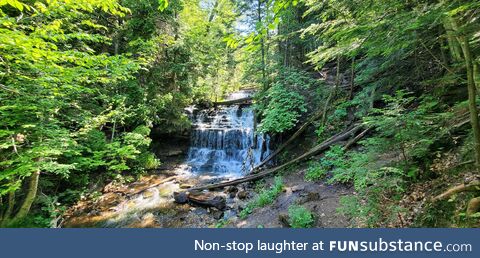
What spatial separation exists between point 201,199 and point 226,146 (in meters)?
5.49

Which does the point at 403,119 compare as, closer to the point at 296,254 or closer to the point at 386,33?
the point at 386,33

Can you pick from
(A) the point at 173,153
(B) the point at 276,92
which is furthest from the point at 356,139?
(A) the point at 173,153

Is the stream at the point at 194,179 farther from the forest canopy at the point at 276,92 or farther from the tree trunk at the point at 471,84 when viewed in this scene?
the tree trunk at the point at 471,84

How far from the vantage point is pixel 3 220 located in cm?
509

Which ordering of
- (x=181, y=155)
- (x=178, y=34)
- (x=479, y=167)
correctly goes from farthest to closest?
1. (x=181, y=155)
2. (x=178, y=34)
3. (x=479, y=167)

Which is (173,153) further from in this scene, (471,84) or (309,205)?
(471,84)

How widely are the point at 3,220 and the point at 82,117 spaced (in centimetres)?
319

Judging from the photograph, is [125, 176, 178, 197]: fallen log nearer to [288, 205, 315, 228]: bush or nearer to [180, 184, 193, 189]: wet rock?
[180, 184, 193, 189]: wet rock

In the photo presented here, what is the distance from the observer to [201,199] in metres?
8.33

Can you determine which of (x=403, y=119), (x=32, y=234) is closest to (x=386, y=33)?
(x=403, y=119)

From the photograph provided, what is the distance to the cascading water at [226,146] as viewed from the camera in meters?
12.1

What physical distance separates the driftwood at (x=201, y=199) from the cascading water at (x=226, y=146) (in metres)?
3.02

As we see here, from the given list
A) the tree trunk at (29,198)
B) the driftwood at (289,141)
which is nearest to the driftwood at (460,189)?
the driftwood at (289,141)

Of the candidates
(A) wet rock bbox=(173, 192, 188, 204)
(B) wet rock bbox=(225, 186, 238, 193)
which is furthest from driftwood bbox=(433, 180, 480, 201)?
(A) wet rock bbox=(173, 192, 188, 204)
